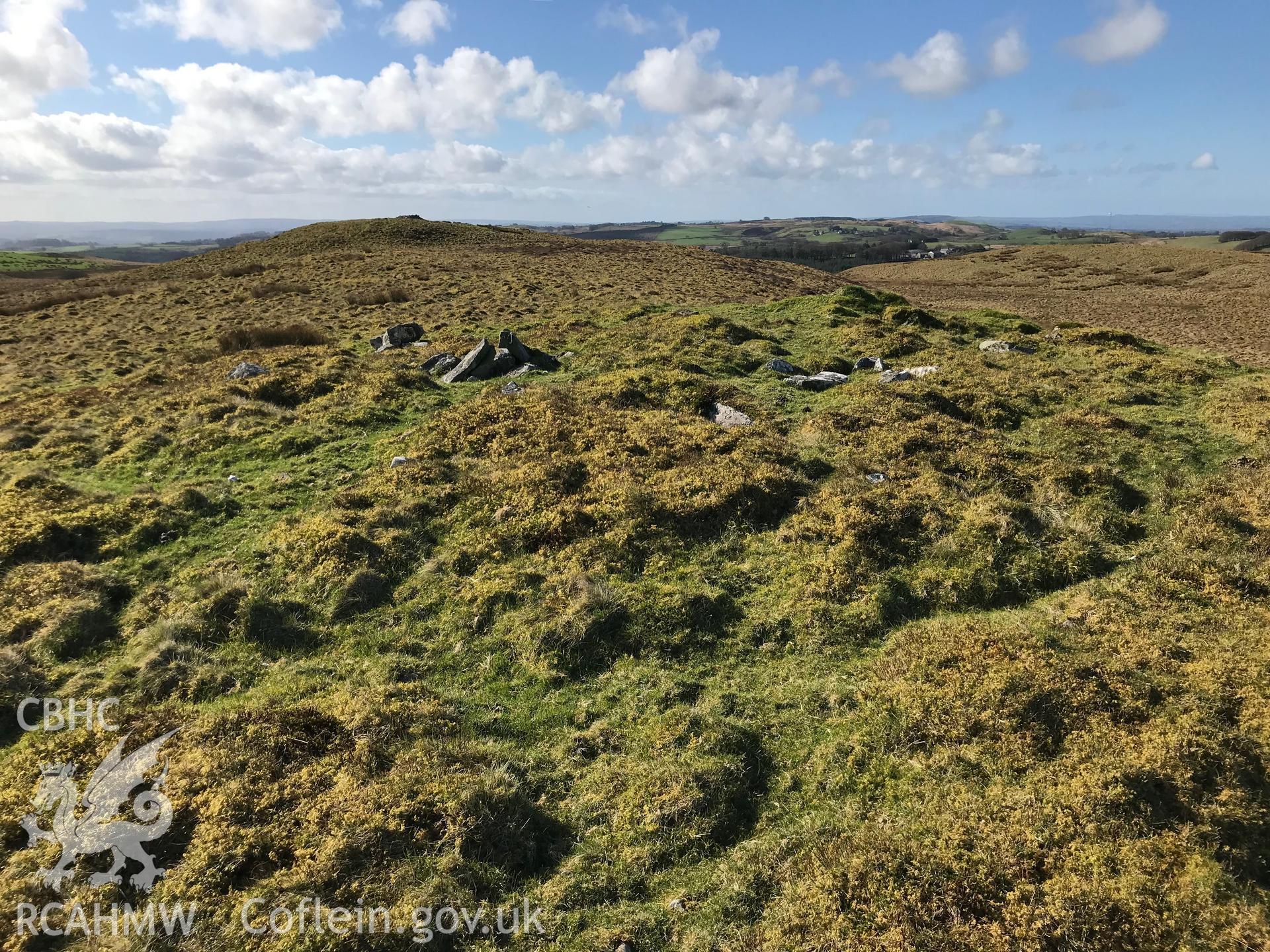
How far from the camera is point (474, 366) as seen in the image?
89.1 ft

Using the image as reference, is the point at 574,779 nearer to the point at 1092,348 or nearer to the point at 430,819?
the point at 430,819

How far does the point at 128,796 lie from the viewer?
8117 millimetres

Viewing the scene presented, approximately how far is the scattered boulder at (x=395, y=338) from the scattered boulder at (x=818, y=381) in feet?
69.3

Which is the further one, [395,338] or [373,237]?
[373,237]

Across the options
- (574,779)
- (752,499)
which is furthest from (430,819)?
(752,499)

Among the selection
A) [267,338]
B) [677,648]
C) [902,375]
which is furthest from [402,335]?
[677,648]

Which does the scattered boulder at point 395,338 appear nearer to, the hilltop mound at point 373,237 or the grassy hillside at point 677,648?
the grassy hillside at point 677,648

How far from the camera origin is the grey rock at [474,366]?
2697 cm

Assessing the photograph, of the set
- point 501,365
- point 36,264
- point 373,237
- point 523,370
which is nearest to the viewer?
point 523,370

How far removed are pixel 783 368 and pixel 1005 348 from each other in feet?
43.7

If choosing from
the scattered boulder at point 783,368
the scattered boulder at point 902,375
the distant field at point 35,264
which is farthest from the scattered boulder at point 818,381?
the distant field at point 35,264

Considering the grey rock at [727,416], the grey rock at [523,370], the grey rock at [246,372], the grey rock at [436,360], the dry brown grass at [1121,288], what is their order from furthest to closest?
→ the dry brown grass at [1121,288]
the grey rock at [436,360]
the grey rock at [523,370]
the grey rock at [246,372]
the grey rock at [727,416]

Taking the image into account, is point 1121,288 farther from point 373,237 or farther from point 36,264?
point 36,264

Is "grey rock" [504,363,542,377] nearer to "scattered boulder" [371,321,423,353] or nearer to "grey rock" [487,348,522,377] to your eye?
"grey rock" [487,348,522,377]
